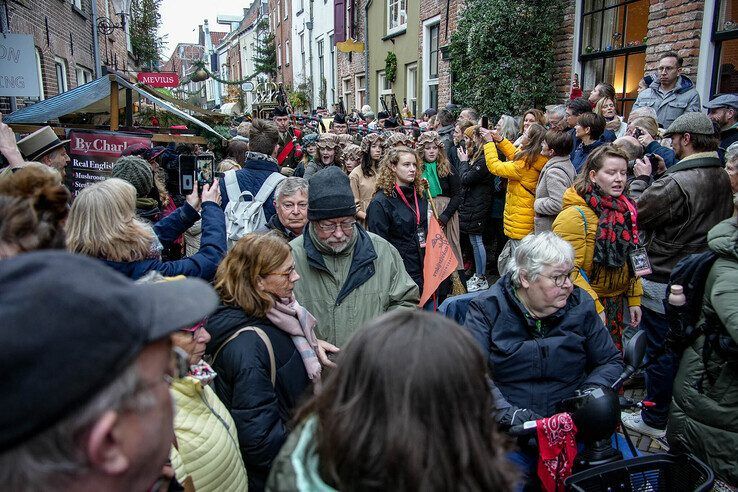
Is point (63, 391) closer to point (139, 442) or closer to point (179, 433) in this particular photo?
Result: point (139, 442)

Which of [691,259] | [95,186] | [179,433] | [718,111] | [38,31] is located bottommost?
[179,433]

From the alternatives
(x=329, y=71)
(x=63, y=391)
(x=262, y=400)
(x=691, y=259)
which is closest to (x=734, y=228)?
(x=691, y=259)

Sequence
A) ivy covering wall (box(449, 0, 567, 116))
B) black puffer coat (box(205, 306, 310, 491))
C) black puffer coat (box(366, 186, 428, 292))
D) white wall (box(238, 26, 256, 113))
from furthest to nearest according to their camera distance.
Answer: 1. white wall (box(238, 26, 256, 113))
2. ivy covering wall (box(449, 0, 567, 116))
3. black puffer coat (box(366, 186, 428, 292))
4. black puffer coat (box(205, 306, 310, 491))

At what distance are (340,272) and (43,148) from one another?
3.09m

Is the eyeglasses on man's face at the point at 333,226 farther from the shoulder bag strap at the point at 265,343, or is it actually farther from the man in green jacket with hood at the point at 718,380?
the man in green jacket with hood at the point at 718,380

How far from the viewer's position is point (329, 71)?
23641 mm

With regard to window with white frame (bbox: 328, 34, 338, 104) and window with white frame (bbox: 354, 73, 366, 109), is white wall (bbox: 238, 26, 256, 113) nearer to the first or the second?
window with white frame (bbox: 328, 34, 338, 104)

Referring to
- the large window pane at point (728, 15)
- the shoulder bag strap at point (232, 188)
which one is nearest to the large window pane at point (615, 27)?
the large window pane at point (728, 15)

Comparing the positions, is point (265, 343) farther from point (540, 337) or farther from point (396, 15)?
point (396, 15)

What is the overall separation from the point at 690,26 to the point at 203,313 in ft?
22.5

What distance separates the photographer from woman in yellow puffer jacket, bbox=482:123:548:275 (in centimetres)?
528

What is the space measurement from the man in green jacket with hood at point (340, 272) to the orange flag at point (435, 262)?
1343mm

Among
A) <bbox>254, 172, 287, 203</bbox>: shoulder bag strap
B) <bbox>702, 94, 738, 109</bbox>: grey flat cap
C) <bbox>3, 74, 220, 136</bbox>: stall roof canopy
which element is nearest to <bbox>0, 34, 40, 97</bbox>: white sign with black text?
<bbox>3, 74, 220, 136</bbox>: stall roof canopy

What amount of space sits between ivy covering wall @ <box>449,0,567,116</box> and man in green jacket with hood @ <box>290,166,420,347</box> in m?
6.40
